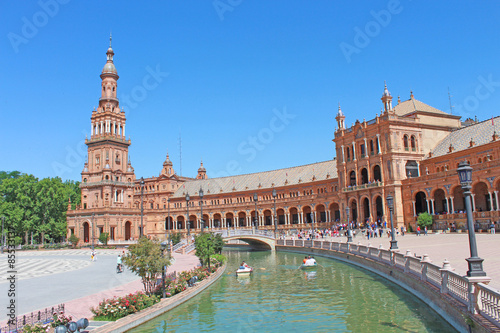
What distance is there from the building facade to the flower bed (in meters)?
15.5

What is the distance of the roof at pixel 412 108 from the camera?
63438mm

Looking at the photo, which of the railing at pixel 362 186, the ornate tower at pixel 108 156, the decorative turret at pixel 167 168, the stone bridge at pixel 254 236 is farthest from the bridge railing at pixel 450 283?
the decorative turret at pixel 167 168

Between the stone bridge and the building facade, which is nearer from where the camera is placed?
the building facade

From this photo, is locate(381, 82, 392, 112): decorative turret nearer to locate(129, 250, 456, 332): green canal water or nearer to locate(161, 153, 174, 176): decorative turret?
locate(129, 250, 456, 332): green canal water

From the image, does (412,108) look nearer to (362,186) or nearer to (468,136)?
(468,136)

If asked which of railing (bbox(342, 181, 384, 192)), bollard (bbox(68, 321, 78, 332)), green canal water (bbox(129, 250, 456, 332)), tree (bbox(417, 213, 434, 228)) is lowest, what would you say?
green canal water (bbox(129, 250, 456, 332))

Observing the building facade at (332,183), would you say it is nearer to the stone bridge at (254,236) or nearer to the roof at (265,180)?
the roof at (265,180)

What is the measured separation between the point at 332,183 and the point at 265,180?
1882cm

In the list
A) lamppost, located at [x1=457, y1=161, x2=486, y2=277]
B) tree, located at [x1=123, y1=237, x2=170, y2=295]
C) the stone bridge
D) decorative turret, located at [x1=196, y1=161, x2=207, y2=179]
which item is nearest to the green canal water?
tree, located at [x1=123, y1=237, x2=170, y2=295]

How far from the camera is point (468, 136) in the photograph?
55.3 meters

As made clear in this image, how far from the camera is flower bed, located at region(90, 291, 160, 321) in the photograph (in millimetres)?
15773

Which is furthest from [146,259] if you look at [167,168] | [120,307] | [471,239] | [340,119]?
[167,168]

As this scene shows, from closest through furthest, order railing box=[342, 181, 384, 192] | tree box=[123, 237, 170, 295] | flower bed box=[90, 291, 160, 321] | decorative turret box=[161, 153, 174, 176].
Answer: flower bed box=[90, 291, 160, 321], tree box=[123, 237, 170, 295], railing box=[342, 181, 384, 192], decorative turret box=[161, 153, 174, 176]

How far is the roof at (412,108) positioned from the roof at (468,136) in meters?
5.48
